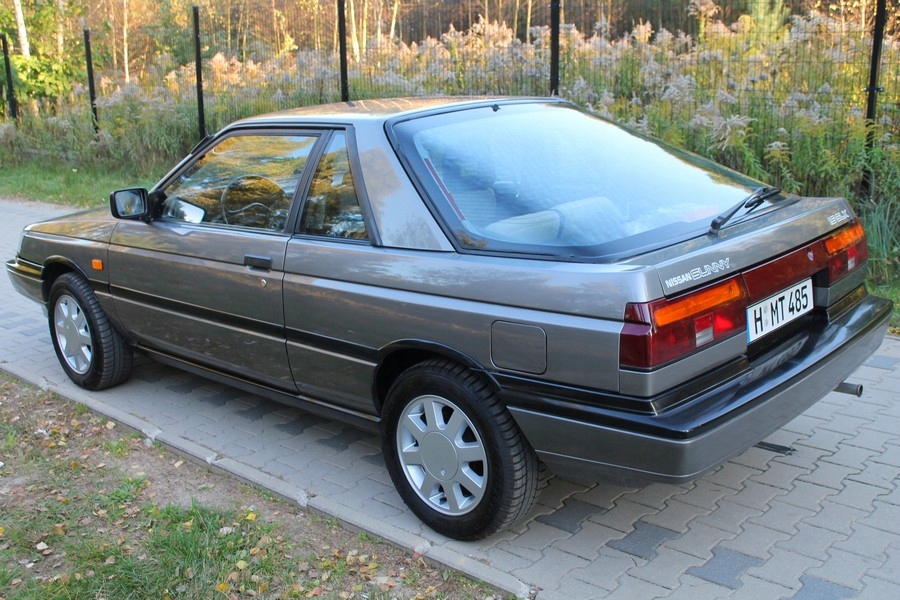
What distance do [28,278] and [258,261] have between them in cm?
250

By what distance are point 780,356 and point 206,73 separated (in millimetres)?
12464

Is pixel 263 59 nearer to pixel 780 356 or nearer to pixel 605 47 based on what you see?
pixel 605 47

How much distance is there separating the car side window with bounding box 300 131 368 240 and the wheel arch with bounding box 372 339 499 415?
52 centimetres

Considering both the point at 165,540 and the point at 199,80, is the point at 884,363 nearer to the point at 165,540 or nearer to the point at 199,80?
the point at 165,540

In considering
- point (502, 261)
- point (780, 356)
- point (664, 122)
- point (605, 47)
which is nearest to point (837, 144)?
point (664, 122)

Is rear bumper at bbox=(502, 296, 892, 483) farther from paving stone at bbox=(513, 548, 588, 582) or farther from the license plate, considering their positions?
paving stone at bbox=(513, 548, 588, 582)

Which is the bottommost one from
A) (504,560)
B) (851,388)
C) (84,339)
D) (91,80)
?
(504,560)

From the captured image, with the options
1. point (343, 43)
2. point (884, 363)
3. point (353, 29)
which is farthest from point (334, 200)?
point (353, 29)

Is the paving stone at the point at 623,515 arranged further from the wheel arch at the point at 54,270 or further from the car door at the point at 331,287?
the wheel arch at the point at 54,270

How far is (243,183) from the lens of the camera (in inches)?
169

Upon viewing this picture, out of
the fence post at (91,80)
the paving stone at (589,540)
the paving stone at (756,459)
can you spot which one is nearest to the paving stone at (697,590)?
the paving stone at (589,540)

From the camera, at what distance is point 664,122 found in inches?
320

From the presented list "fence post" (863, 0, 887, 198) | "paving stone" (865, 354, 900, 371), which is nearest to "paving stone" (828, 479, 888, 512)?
"paving stone" (865, 354, 900, 371)

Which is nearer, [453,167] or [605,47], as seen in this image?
[453,167]
